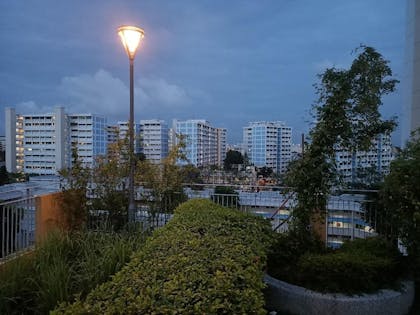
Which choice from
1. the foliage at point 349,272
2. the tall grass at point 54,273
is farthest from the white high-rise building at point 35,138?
the foliage at point 349,272

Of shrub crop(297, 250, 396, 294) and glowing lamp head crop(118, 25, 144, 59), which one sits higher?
glowing lamp head crop(118, 25, 144, 59)

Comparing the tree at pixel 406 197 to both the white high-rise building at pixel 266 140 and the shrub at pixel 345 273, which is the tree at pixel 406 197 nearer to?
the shrub at pixel 345 273

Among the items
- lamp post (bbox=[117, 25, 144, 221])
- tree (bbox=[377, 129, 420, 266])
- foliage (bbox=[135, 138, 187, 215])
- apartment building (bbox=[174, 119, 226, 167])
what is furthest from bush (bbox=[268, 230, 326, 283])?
apartment building (bbox=[174, 119, 226, 167])

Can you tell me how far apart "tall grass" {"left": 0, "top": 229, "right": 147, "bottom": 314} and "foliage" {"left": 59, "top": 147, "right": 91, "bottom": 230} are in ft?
7.51

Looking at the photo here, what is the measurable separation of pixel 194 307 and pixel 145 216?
515 centimetres

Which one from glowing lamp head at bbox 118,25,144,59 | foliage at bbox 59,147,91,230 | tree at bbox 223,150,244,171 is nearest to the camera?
glowing lamp head at bbox 118,25,144,59

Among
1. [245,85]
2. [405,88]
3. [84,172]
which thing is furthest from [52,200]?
[245,85]

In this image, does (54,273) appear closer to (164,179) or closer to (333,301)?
(333,301)

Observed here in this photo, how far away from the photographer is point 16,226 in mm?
5004

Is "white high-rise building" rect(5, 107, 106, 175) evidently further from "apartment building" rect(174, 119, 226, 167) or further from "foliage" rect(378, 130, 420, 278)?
"foliage" rect(378, 130, 420, 278)

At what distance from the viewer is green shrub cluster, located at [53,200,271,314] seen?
65.0 inches

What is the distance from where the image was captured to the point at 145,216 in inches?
259

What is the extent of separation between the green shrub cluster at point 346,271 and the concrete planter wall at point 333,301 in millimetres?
110

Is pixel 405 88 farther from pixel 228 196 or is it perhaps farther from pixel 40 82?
A: pixel 40 82
